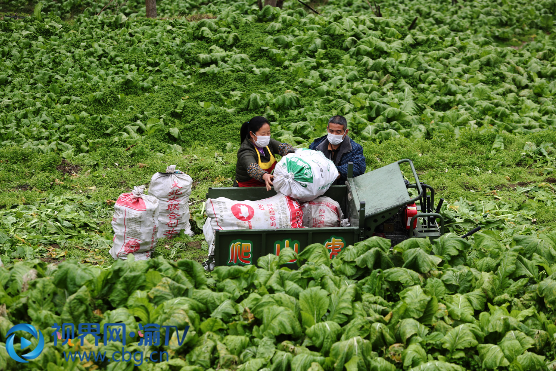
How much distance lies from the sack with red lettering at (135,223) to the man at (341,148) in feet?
7.45

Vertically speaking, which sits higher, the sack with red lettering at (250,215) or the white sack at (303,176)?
the white sack at (303,176)

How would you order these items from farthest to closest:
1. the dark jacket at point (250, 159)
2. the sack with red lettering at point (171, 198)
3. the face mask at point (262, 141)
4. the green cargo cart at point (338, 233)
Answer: the sack with red lettering at point (171, 198)
the face mask at point (262, 141)
the dark jacket at point (250, 159)
the green cargo cart at point (338, 233)

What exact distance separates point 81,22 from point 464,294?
14.6 metres

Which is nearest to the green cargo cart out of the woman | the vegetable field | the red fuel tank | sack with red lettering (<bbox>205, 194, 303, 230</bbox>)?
the red fuel tank

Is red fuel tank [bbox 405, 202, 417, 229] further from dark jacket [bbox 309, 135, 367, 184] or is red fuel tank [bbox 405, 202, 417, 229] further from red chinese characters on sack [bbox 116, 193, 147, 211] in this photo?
red chinese characters on sack [bbox 116, 193, 147, 211]

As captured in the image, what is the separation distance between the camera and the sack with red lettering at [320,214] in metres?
5.84

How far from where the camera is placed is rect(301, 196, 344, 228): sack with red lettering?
584 centimetres

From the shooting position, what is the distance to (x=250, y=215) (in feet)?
18.3

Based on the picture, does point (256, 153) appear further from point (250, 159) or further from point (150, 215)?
point (150, 215)

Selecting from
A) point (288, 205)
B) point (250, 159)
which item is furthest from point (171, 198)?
point (288, 205)

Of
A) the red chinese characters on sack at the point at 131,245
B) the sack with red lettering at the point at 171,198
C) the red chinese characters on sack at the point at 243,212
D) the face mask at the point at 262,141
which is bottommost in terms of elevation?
the red chinese characters on sack at the point at 131,245

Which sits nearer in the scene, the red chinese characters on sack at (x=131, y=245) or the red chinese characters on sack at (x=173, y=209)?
the red chinese characters on sack at (x=131, y=245)

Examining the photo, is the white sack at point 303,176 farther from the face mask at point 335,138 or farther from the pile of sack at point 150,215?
the pile of sack at point 150,215

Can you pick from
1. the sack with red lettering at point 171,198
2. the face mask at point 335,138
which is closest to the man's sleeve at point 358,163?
the face mask at point 335,138
